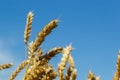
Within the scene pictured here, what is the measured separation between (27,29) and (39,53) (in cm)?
54

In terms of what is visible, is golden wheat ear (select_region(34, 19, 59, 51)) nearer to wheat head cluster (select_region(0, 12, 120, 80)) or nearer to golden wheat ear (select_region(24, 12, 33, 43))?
wheat head cluster (select_region(0, 12, 120, 80))

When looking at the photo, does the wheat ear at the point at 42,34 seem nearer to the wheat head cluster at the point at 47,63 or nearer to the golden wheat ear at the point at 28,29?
the wheat head cluster at the point at 47,63

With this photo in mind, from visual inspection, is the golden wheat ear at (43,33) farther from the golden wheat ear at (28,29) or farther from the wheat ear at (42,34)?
the golden wheat ear at (28,29)

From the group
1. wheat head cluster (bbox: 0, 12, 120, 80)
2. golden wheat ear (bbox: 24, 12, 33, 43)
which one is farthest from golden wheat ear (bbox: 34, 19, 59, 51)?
golden wheat ear (bbox: 24, 12, 33, 43)

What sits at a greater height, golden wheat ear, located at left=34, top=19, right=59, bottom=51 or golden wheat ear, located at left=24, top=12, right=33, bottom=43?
golden wheat ear, located at left=24, top=12, right=33, bottom=43

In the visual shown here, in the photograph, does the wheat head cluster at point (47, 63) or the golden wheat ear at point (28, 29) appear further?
the golden wheat ear at point (28, 29)

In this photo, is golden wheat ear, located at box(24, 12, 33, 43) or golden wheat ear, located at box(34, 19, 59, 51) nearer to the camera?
golden wheat ear, located at box(34, 19, 59, 51)

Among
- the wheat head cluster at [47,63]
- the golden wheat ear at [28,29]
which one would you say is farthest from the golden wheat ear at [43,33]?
the golden wheat ear at [28,29]

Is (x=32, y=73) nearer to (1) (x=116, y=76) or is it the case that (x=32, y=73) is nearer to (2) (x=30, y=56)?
(2) (x=30, y=56)

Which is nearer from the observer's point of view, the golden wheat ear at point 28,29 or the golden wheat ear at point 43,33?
the golden wheat ear at point 43,33

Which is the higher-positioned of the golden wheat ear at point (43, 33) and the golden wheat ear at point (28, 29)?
the golden wheat ear at point (28, 29)

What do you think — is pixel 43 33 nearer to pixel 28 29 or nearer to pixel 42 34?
pixel 42 34

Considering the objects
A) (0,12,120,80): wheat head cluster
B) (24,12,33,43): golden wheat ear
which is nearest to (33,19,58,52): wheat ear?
(0,12,120,80): wheat head cluster

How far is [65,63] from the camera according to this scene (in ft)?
7.55
